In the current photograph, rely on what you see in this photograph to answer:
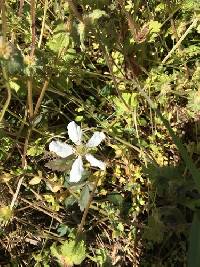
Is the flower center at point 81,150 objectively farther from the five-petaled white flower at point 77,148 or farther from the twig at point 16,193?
the twig at point 16,193

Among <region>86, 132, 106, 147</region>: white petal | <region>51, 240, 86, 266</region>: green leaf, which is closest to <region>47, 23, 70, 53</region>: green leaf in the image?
<region>86, 132, 106, 147</region>: white petal

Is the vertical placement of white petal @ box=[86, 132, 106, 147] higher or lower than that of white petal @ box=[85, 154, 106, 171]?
higher

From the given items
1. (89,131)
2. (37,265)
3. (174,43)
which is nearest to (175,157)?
(89,131)

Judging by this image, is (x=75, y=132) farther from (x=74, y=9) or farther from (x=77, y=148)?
(x=74, y=9)

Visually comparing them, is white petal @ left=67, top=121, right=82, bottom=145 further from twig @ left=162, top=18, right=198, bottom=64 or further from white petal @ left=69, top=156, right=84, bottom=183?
twig @ left=162, top=18, right=198, bottom=64

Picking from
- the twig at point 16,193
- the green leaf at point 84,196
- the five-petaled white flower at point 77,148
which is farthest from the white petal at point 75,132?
the twig at point 16,193

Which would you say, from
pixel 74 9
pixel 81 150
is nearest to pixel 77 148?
pixel 81 150
